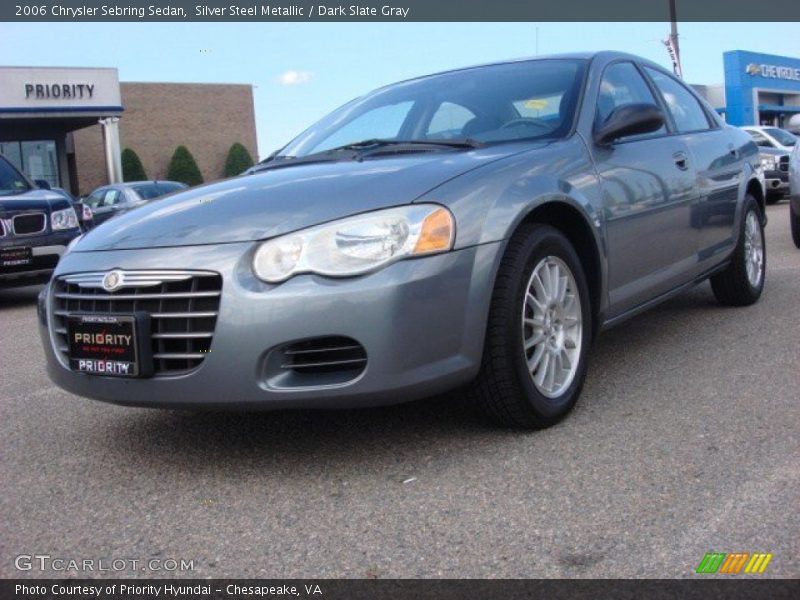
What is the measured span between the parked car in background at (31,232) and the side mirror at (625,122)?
5864mm

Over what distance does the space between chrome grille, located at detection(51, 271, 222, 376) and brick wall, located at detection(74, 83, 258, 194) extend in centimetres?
3239

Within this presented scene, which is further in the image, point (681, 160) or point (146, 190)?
point (146, 190)

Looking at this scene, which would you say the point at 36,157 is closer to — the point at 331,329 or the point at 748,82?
the point at 748,82

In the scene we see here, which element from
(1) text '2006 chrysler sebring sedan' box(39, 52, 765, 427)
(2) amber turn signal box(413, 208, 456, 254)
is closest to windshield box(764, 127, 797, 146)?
(1) text '2006 chrysler sebring sedan' box(39, 52, 765, 427)

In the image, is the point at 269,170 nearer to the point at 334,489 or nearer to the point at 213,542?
the point at 334,489

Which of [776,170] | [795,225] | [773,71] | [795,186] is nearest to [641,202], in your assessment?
[795,186]

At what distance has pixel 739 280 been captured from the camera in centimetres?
546

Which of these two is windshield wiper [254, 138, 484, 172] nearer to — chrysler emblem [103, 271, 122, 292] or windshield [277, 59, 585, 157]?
windshield [277, 59, 585, 157]

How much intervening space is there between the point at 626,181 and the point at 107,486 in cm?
246

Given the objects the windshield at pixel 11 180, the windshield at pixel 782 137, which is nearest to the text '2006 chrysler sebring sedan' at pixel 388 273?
the windshield at pixel 11 180

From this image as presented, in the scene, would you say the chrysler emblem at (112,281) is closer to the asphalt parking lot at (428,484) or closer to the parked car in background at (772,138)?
the asphalt parking lot at (428,484)

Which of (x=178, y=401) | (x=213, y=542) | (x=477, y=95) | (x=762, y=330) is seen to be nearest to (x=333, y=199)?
(x=178, y=401)

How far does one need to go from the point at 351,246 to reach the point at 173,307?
1.99ft

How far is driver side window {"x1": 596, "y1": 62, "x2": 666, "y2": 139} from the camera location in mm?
4145
